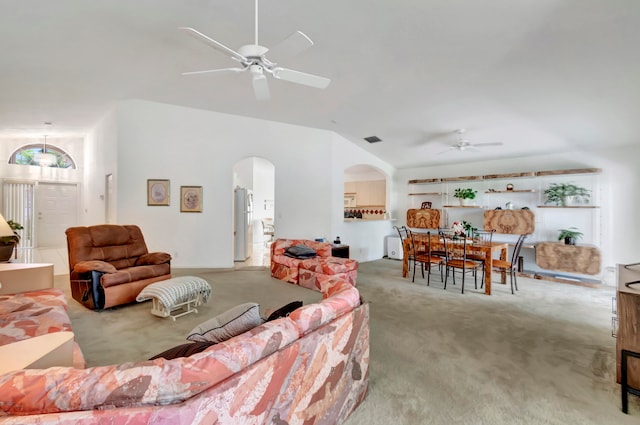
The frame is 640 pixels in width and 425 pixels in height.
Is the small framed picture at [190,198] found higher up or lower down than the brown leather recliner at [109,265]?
higher up

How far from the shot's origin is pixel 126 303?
3.53 metres

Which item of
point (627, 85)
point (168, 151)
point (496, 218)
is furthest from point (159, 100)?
point (496, 218)

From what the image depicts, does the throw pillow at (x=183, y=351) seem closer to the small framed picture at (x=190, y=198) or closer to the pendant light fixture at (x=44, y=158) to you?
the small framed picture at (x=190, y=198)

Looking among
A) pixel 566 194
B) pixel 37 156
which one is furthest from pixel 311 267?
pixel 37 156

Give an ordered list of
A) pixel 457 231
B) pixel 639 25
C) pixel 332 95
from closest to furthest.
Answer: pixel 639 25 → pixel 332 95 → pixel 457 231

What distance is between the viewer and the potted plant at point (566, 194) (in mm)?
5133

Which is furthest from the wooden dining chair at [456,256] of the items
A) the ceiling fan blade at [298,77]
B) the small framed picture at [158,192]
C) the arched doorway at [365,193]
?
the small framed picture at [158,192]

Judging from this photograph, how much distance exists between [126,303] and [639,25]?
5757 millimetres

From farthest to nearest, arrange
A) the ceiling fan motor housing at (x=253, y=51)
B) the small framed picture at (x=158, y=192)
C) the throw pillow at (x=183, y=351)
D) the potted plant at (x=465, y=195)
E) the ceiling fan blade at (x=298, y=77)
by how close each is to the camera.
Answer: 1. the potted plant at (x=465, y=195)
2. the small framed picture at (x=158, y=192)
3. the ceiling fan blade at (x=298, y=77)
4. the ceiling fan motor housing at (x=253, y=51)
5. the throw pillow at (x=183, y=351)

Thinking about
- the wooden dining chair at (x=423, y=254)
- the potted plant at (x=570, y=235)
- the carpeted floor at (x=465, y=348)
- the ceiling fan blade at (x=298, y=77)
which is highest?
the ceiling fan blade at (x=298, y=77)

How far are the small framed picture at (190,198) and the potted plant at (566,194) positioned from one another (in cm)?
663

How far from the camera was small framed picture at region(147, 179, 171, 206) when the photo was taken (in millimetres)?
5207

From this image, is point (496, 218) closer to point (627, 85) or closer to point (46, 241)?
point (627, 85)

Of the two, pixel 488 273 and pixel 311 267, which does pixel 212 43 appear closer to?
pixel 311 267
